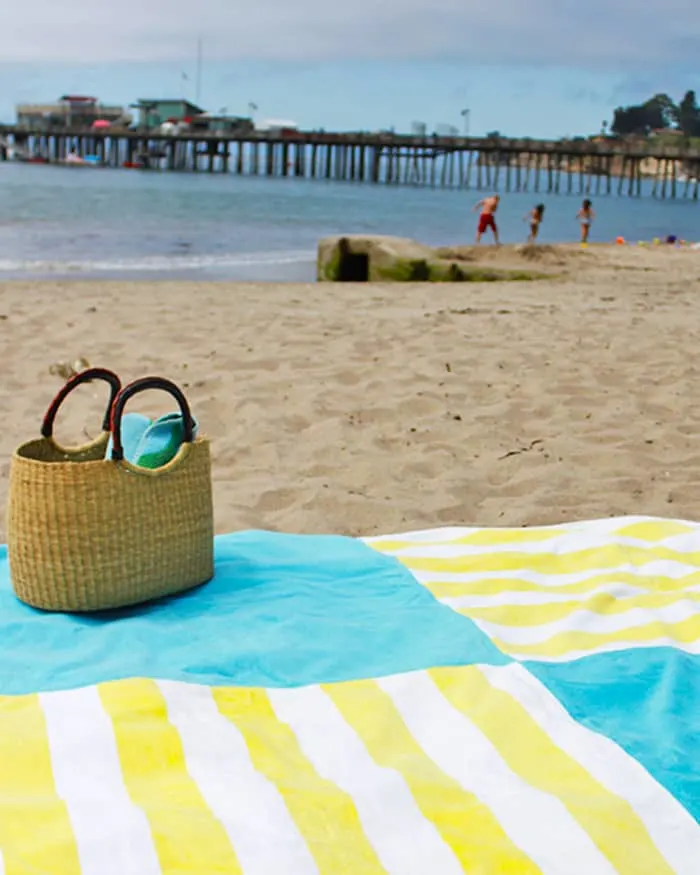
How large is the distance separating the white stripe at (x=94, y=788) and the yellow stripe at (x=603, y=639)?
0.89 metres

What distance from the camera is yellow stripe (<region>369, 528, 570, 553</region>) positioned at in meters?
2.88

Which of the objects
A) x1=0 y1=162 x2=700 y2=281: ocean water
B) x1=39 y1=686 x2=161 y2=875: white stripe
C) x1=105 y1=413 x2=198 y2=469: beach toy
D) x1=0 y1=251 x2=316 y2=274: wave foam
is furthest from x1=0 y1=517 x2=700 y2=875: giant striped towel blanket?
x1=0 y1=251 x2=316 y2=274: wave foam

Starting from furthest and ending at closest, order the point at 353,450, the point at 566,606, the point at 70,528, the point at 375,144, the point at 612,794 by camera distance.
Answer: the point at 375,144 < the point at 353,450 < the point at 566,606 < the point at 70,528 < the point at 612,794

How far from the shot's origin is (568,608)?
2.48 meters

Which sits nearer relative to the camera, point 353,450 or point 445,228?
point 353,450

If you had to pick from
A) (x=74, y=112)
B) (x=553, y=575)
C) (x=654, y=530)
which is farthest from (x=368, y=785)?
(x=74, y=112)

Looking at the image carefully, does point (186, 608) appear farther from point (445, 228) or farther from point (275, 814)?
point (445, 228)

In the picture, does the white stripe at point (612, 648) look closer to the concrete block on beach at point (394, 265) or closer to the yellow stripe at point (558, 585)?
the yellow stripe at point (558, 585)

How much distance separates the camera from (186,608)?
7.93 ft

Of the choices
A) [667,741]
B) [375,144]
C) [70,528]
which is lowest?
[667,741]

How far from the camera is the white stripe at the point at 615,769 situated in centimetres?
158

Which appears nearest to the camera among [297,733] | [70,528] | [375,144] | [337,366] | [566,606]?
[297,733]

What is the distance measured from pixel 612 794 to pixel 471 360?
3921mm

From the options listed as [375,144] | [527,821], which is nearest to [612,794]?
[527,821]
